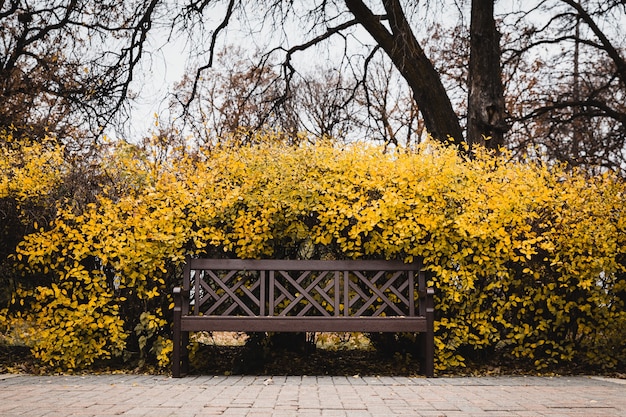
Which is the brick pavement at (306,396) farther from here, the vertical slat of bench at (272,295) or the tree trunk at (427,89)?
the tree trunk at (427,89)

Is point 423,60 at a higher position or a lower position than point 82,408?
higher

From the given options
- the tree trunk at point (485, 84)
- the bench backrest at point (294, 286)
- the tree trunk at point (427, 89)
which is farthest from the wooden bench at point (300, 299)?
the tree trunk at point (427, 89)

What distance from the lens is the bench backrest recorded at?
6.62 meters

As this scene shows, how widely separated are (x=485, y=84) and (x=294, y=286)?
6.61 metres

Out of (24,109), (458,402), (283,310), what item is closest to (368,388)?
(458,402)

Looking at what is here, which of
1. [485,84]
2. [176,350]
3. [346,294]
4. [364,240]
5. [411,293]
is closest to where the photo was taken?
[176,350]

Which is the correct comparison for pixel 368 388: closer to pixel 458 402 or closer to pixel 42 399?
pixel 458 402

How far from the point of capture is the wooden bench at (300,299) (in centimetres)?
648

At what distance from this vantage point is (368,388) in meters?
5.68

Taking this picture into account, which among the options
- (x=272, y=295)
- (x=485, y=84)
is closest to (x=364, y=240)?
(x=272, y=295)

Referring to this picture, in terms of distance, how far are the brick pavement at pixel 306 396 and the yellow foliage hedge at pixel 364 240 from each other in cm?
64

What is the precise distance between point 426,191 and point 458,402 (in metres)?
2.43

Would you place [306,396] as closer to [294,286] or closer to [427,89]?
[294,286]

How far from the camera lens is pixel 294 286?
6.74 metres
